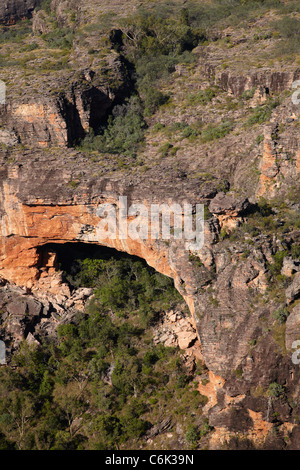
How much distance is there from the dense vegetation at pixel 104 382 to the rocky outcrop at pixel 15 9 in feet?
184

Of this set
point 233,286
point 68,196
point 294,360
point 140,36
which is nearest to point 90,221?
point 68,196

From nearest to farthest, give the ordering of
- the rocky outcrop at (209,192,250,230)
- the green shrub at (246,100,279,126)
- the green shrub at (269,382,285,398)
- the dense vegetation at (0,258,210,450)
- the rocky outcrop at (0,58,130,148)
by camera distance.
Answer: the green shrub at (269,382,285,398) → the rocky outcrop at (209,192,250,230) → the dense vegetation at (0,258,210,450) → the green shrub at (246,100,279,126) → the rocky outcrop at (0,58,130,148)

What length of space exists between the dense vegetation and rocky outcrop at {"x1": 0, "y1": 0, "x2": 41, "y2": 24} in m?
56.2

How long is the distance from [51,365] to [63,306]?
5.26 metres

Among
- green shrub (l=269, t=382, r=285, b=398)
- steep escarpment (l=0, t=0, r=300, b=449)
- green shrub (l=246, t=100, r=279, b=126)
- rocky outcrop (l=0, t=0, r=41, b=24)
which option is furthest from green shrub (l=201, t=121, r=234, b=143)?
rocky outcrop (l=0, t=0, r=41, b=24)

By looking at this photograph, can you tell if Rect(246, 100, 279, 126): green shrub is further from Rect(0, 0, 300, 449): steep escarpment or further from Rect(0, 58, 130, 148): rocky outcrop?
Rect(0, 58, 130, 148): rocky outcrop

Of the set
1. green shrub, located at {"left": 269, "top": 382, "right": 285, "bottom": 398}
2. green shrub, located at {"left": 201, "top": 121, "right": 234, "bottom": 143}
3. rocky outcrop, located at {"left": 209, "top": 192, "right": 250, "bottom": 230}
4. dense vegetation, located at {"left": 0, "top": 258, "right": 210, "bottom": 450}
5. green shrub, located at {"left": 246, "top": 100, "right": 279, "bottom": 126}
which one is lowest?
dense vegetation, located at {"left": 0, "top": 258, "right": 210, "bottom": 450}

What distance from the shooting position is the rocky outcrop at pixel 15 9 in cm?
7944

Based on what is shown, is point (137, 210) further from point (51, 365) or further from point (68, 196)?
point (51, 365)

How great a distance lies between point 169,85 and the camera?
2073 inches

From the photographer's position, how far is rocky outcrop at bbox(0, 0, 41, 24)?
7944cm

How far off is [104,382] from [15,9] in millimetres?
66105

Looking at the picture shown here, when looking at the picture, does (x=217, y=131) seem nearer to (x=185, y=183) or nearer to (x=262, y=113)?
(x=262, y=113)

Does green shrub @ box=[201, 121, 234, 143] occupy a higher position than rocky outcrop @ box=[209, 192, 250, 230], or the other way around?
green shrub @ box=[201, 121, 234, 143]
